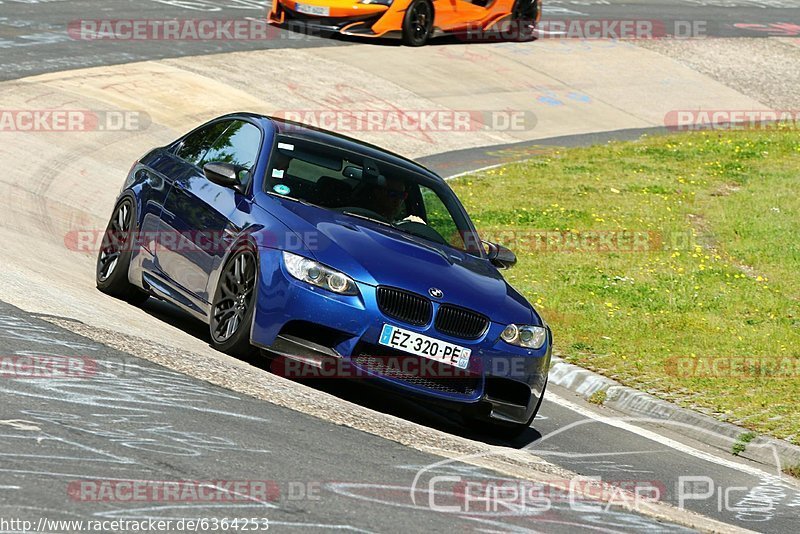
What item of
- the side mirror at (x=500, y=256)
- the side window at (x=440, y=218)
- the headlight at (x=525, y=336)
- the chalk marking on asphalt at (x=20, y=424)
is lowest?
the headlight at (x=525, y=336)

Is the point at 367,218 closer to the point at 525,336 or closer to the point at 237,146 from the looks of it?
the point at 237,146

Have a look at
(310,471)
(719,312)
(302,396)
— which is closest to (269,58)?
(719,312)

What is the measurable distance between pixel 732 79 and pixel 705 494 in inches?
834

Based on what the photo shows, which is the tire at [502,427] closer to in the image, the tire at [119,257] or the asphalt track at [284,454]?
the asphalt track at [284,454]

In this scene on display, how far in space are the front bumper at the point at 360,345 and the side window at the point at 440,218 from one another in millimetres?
1360

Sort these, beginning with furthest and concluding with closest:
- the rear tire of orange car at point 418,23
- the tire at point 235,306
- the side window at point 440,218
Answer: the rear tire of orange car at point 418,23 → the side window at point 440,218 → the tire at point 235,306

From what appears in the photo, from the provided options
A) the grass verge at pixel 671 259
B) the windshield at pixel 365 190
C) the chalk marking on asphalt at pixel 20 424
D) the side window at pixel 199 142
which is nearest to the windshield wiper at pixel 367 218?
the windshield at pixel 365 190

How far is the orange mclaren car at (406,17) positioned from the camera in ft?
80.2

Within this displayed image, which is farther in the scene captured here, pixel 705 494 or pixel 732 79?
pixel 732 79

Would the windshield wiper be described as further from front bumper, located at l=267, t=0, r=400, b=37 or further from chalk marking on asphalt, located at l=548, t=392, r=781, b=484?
front bumper, located at l=267, t=0, r=400, b=37

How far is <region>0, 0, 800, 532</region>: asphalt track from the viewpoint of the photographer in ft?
18.4

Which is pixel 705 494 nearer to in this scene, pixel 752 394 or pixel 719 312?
pixel 752 394

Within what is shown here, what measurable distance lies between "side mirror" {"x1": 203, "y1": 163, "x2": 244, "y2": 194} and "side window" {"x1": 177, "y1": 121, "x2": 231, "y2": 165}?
0.86m

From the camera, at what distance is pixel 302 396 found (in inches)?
307
